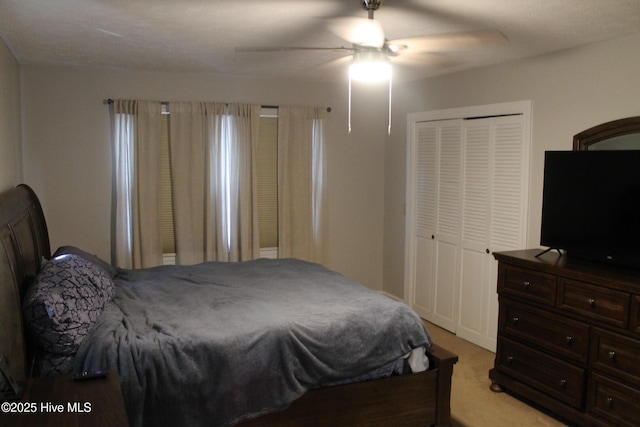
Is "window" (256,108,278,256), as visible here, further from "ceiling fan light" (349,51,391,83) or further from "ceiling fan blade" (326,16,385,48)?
"ceiling fan light" (349,51,391,83)

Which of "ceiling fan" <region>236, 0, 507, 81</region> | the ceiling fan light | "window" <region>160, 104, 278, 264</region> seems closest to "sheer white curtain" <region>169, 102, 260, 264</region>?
"window" <region>160, 104, 278, 264</region>

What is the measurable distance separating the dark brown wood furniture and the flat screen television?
2.72m

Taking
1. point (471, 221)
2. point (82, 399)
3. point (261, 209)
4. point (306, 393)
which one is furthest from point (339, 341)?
point (261, 209)

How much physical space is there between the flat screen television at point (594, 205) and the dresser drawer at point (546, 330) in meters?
0.43

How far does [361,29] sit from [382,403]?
196 centimetres

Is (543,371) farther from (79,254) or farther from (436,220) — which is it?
(79,254)

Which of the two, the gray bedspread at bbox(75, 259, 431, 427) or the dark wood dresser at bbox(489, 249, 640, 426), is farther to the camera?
the dark wood dresser at bbox(489, 249, 640, 426)

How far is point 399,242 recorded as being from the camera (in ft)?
18.0

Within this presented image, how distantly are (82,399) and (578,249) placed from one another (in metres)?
2.85

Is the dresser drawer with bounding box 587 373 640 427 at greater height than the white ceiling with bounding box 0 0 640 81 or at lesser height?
lesser

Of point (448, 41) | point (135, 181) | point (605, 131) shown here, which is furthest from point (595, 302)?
point (135, 181)

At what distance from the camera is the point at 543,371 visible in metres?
3.24

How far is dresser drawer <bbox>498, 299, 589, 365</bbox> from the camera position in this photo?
118 inches

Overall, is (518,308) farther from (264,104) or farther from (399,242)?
(264,104)
